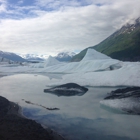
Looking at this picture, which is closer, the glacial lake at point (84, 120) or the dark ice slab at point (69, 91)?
the glacial lake at point (84, 120)

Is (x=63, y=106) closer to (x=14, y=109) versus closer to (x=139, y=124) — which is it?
(x=14, y=109)

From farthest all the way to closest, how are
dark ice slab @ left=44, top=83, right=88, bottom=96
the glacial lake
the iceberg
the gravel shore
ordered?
the iceberg, dark ice slab @ left=44, top=83, right=88, bottom=96, the glacial lake, the gravel shore

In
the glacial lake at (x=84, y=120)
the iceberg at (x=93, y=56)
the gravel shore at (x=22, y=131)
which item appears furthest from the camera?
the iceberg at (x=93, y=56)

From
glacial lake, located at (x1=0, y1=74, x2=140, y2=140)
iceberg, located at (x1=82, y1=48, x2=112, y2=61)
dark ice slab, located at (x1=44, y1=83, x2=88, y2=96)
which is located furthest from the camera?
iceberg, located at (x1=82, y1=48, x2=112, y2=61)

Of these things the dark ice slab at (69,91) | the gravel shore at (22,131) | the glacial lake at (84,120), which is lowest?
the glacial lake at (84,120)

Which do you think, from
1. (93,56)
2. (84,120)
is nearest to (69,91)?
(84,120)

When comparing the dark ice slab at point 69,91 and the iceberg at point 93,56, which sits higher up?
the iceberg at point 93,56

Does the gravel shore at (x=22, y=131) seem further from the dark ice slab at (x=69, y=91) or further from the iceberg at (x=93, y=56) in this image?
the iceberg at (x=93, y=56)

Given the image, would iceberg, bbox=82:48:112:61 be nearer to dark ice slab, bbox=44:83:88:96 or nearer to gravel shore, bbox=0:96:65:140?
dark ice slab, bbox=44:83:88:96

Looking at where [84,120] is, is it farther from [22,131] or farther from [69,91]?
[69,91]

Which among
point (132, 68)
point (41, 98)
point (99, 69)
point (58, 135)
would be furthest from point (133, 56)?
point (58, 135)

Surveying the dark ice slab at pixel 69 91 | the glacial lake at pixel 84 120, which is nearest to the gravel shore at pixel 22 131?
the glacial lake at pixel 84 120

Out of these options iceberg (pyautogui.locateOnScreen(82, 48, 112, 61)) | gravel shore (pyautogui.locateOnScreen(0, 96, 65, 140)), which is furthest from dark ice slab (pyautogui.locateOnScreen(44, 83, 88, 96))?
iceberg (pyautogui.locateOnScreen(82, 48, 112, 61))

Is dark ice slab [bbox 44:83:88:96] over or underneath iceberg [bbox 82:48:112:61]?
underneath
